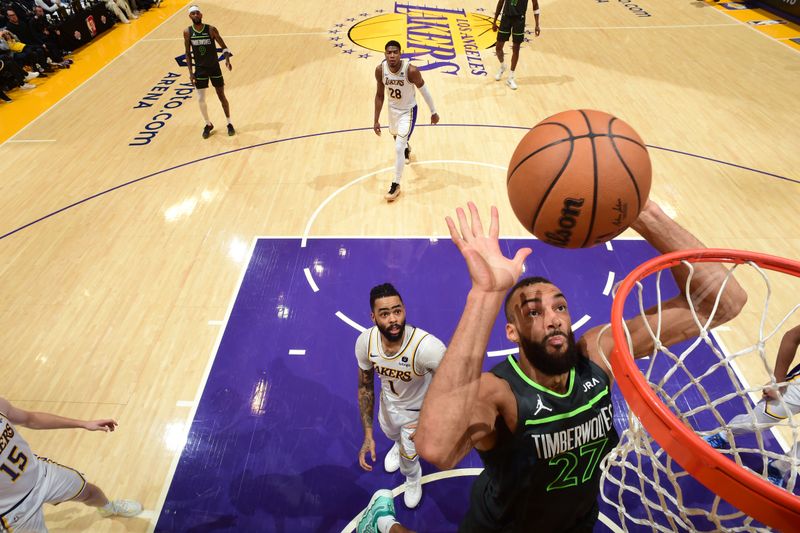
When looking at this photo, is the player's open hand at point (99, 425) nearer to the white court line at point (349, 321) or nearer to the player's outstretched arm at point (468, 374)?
the white court line at point (349, 321)

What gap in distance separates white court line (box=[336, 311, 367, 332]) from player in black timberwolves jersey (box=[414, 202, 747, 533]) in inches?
102

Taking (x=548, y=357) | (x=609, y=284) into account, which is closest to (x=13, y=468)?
(x=548, y=357)

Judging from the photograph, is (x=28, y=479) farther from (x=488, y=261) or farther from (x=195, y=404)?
(x=488, y=261)

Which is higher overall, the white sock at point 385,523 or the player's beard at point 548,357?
the player's beard at point 548,357

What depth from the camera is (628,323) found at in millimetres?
2428

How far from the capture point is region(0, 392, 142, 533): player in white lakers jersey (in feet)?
9.11

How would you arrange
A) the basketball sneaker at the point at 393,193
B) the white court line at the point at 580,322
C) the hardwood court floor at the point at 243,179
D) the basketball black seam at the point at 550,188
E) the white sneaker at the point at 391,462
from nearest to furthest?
the basketball black seam at the point at 550,188, the white sneaker at the point at 391,462, the hardwood court floor at the point at 243,179, the white court line at the point at 580,322, the basketball sneaker at the point at 393,193

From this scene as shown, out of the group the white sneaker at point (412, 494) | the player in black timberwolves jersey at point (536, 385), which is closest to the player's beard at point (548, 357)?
the player in black timberwolves jersey at point (536, 385)

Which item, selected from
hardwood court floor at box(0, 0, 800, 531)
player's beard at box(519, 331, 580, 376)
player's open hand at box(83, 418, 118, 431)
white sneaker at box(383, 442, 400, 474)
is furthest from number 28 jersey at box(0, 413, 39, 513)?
player's beard at box(519, 331, 580, 376)

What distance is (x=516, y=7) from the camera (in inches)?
337

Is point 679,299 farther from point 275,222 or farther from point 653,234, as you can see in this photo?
point 275,222

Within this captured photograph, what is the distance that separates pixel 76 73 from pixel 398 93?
8.63 m

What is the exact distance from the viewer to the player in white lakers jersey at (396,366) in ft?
9.93

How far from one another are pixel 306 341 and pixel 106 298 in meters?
2.42
